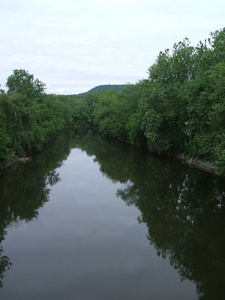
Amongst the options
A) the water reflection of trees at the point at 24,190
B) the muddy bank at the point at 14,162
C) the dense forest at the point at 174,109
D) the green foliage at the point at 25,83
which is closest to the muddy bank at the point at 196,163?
the dense forest at the point at 174,109

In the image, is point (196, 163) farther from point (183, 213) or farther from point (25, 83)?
point (25, 83)

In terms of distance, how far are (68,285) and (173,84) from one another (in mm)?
31556

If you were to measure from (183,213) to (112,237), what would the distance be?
6010mm

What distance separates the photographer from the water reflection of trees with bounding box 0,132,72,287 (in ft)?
58.9

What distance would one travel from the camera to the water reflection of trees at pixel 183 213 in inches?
483

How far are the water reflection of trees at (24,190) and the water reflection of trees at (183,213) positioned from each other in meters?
6.47

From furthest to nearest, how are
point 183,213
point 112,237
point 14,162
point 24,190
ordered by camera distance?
point 14,162 → point 24,190 → point 183,213 → point 112,237

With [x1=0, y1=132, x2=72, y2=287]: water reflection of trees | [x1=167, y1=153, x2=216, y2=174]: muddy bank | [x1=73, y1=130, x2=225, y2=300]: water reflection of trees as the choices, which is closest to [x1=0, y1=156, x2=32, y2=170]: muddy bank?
[x1=0, y1=132, x2=72, y2=287]: water reflection of trees

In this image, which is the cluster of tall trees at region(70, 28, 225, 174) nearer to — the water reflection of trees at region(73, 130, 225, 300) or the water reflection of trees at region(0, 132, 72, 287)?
the water reflection of trees at region(73, 130, 225, 300)

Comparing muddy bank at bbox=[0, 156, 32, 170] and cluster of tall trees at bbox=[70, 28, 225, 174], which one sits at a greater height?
cluster of tall trees at bbox=[70, 28, 225, 174]

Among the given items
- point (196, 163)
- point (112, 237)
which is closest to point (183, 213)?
point (112, 237)

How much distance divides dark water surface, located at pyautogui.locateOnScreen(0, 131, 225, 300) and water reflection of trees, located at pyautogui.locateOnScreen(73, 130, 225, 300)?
51 millimetres

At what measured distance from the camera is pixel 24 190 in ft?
79.0

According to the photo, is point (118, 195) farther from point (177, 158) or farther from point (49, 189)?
point (177, 158)
